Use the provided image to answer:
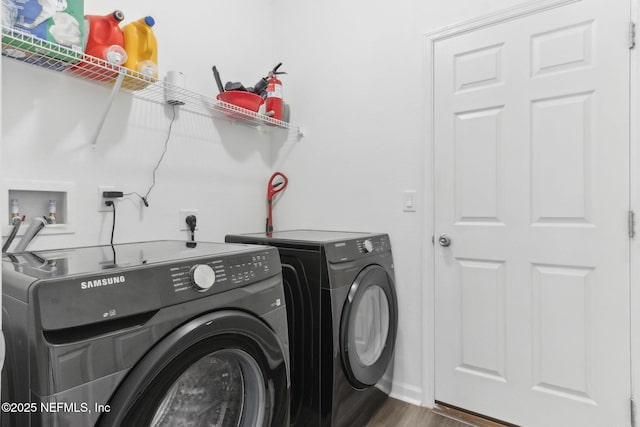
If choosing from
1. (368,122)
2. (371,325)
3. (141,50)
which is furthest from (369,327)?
(141,50)

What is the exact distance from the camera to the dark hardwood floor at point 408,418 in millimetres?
1813

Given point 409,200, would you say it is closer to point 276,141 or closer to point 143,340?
point 276,141

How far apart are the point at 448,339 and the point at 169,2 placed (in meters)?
2.26

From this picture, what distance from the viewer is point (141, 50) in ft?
5.12

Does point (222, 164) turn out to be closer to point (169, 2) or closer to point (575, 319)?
point (169, 2)

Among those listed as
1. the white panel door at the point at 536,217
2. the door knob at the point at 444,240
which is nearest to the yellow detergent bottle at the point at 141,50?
the white panel door at the point at 536,217

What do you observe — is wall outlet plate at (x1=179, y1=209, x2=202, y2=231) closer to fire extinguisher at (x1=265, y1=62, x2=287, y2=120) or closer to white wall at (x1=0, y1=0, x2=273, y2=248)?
white wall at (x1=0, y1=0, x2=273, y2=248)

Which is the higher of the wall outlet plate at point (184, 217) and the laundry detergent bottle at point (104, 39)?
the laundry detergent bottle at point (104, 39)

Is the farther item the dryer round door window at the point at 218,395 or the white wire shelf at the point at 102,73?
the white wire shelf at the point at 102,73

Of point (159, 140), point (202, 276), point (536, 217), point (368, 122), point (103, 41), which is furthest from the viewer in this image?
point (368, 122)

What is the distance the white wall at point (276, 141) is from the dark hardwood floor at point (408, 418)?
2.9 inches

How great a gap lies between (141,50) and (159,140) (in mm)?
431

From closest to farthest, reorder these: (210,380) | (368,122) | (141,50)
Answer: (210,380) → (141,50) → (368,122)

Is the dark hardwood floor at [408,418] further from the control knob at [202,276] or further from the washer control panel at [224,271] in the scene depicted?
the control knob at [202,276]
